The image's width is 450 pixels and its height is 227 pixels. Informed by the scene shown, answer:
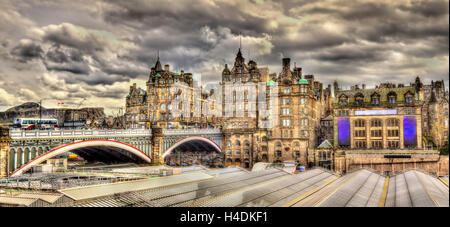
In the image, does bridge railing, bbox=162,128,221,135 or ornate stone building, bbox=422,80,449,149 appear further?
ornate stone building, bbox=422,80,449,149

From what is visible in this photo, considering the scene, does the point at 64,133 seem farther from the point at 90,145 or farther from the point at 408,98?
the point at 408,98

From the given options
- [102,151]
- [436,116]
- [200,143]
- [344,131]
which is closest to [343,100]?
[344,131]

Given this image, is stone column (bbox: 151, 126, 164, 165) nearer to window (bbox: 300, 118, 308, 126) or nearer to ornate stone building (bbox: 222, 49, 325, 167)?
ornate stone building (bbox: 222, 49, 325, 167)

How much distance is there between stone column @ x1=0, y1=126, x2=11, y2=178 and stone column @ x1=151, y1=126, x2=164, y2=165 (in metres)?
28.3

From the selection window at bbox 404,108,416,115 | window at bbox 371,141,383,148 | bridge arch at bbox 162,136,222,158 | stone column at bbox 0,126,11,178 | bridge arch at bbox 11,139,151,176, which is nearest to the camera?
stone column at bbox 0,126,11,178

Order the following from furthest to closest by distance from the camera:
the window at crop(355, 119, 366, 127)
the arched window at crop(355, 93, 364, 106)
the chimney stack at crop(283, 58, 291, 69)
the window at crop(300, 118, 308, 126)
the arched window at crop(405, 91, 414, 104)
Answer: the chimney stack at crop(283, 58, 291, 69) → the window at crop(300, 118, 308, 126) → the arched window at crop(355, 93, 364, 106) → the window at crop(355, 119, 366, 127) → the arched window at crop(405, 91, 414, 104)

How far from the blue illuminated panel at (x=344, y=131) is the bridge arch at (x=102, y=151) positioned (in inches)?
1999

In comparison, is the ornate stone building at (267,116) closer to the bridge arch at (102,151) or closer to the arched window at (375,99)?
the arched window at (375,99)

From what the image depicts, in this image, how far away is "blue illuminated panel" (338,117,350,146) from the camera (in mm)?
94562

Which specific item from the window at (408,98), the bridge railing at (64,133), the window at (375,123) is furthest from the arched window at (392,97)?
the bridge railing at (64,133)

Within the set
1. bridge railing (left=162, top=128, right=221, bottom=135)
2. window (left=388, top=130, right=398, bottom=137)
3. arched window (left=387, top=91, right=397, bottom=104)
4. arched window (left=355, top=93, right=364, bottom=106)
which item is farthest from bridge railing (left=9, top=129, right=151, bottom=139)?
arched window (left=387, top=91, right=397, bottom=104)
